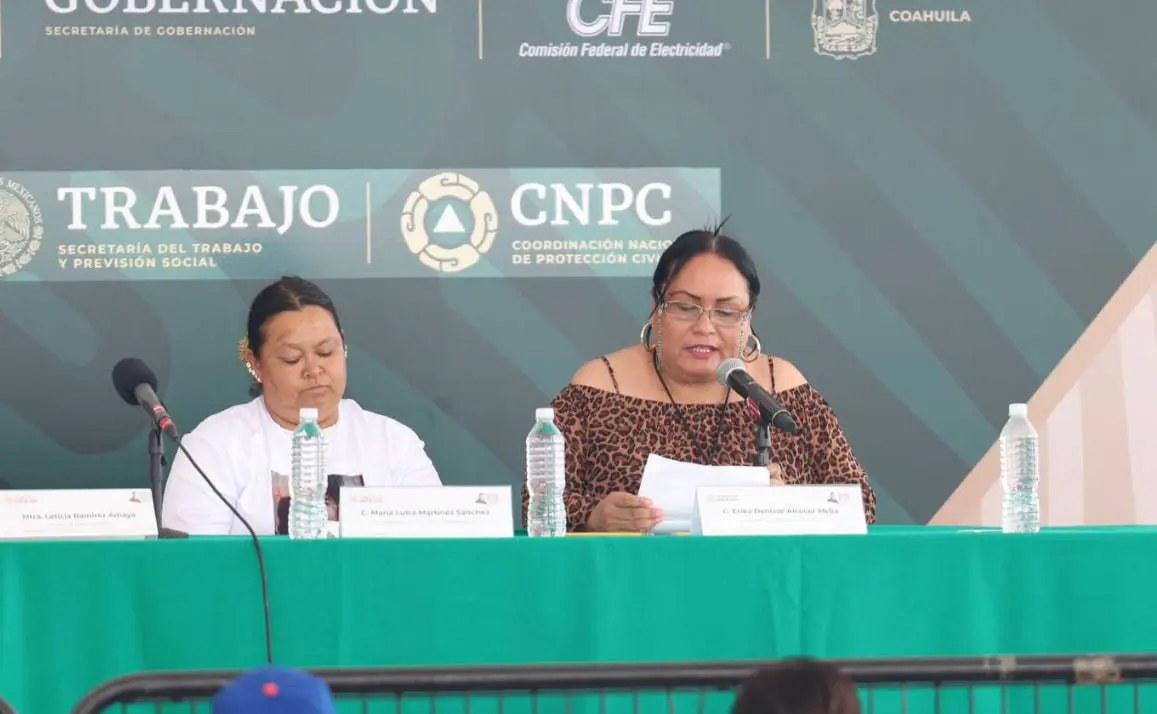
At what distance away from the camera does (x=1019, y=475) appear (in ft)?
10.7

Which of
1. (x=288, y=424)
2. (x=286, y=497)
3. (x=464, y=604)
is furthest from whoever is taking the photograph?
(x=288, y=424)

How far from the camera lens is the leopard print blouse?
3.67 m

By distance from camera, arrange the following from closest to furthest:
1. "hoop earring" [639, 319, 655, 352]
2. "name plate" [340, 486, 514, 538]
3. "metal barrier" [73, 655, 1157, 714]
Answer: "metal barrier" [73, 655, 1157, 714] → "name plate" [340, 486, 514, 538] → "hoop earring" [639, 319, 655, 352]

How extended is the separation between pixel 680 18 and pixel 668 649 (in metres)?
2.60

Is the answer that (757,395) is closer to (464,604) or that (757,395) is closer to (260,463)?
(464,604)

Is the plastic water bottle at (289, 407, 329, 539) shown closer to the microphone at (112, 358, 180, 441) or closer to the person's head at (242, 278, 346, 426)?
the microphone at (112, 358, 180, 441)

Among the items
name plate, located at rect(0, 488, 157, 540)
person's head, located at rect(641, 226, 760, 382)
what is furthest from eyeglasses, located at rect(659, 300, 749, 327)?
name plate, located at rect(0, 488, 157, 540)

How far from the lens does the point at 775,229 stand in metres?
4.59

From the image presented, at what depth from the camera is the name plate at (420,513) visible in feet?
8.69

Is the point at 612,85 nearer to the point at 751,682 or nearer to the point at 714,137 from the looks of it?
the point at 714,137

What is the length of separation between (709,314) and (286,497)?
1.18 meters

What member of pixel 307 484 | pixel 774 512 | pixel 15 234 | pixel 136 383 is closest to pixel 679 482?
pixel 774 512

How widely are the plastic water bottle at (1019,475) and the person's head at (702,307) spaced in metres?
0.76

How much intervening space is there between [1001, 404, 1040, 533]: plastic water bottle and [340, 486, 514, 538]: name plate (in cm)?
105
